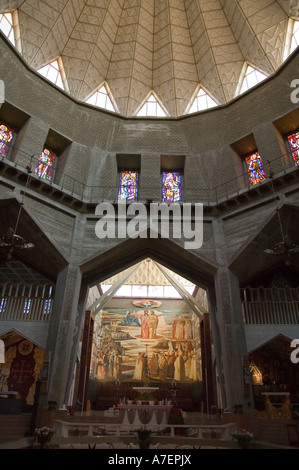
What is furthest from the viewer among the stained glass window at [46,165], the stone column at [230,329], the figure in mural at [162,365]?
the figure in mural at [162,365]

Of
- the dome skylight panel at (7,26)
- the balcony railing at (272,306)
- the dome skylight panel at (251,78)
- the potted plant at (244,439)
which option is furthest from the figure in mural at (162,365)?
the dome skylight panel at (7,26)

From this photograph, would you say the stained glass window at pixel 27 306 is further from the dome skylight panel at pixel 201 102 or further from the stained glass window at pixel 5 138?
the dome skylight panel at pixel 201 102

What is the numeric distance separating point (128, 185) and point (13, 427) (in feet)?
37.6

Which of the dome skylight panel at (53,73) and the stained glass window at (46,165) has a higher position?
the dome skylight panel at (53,73)

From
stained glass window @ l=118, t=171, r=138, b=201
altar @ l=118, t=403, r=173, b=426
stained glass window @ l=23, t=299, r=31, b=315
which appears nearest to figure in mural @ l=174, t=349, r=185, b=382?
altar @ l=118, t=403, r=173, b=426

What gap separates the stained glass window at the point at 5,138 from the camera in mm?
14342

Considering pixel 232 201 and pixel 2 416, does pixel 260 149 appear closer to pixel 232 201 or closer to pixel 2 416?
pixel 232 201

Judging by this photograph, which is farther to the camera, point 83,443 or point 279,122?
point 279,122

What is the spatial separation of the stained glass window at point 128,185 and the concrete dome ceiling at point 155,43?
11.6 ft

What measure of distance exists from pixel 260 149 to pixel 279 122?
1.48m

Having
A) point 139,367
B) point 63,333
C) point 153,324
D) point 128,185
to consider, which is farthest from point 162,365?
point 128,185

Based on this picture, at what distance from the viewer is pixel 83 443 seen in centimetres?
826

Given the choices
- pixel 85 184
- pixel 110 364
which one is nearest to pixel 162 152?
pixel 85 184

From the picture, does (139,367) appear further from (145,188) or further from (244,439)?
(244,439)
